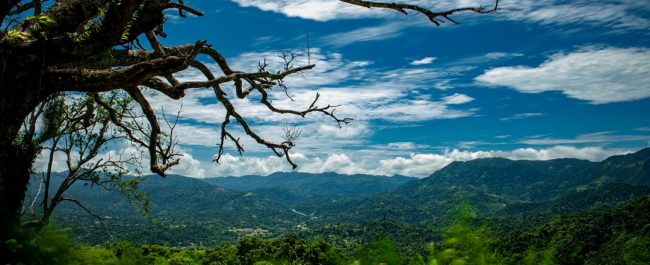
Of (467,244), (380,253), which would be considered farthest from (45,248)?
(467,244)

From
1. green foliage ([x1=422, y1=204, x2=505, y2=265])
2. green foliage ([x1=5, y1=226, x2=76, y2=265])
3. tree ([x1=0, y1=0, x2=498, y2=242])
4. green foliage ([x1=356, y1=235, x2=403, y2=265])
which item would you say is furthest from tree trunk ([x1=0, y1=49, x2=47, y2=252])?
green foliage ([x1=422, y1=204, x2=505, y2=265])

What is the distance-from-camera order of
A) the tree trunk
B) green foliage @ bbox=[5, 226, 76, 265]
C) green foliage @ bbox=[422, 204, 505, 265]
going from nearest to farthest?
green foliage @ bbox=[5, 226, 76, 265]
green foliage @ bbox=[422, 204, 505, 265]
the tree trunk

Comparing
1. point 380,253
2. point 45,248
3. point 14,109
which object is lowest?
point 380,253

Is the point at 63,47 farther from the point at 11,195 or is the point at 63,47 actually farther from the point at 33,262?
the point at 33,262

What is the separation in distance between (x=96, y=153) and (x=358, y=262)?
21.5 metres

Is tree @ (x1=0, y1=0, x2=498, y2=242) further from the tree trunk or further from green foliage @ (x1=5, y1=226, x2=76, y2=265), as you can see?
green foliage @ (x1=5, y1=226, x2=76, y2=265)

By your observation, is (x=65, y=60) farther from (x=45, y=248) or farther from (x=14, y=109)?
(x=45, y=248)

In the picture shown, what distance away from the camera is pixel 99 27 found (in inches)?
240

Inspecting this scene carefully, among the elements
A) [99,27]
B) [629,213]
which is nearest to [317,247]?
[99,27]

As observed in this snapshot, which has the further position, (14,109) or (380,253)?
(14,109)

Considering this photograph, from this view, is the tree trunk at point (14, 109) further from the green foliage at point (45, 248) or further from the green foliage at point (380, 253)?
the green foliage at point (380, 253)

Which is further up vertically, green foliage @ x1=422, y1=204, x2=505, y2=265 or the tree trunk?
the tree trunk

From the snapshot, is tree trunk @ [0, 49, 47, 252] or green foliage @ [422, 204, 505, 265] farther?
tree trunk @ [0, 49, 47, 252]

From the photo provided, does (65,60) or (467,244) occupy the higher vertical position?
(65,60)
